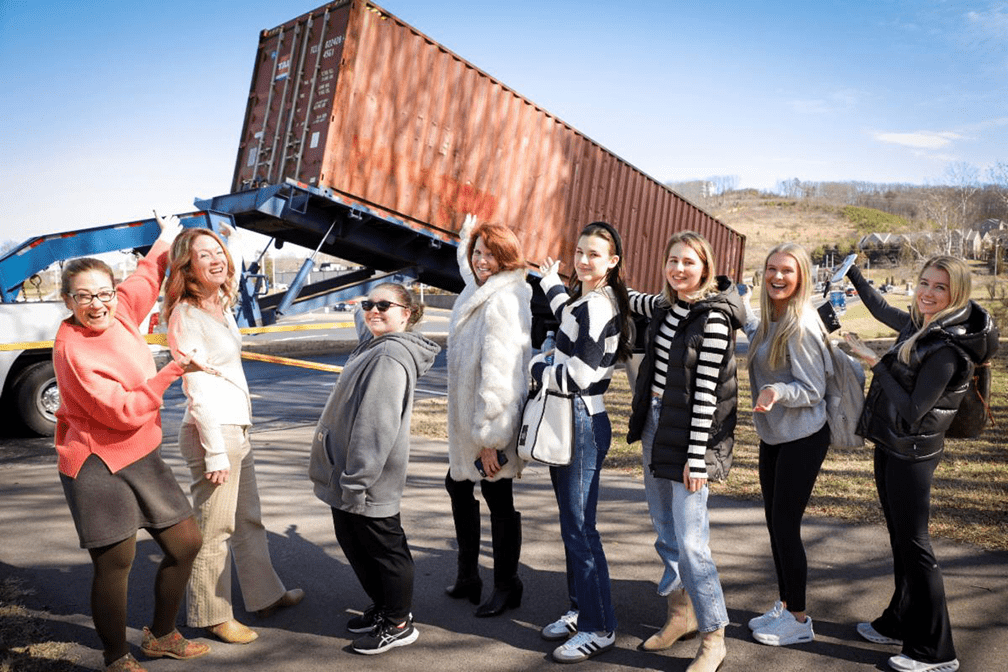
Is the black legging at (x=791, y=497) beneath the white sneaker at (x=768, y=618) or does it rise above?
above

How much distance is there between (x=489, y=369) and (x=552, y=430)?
0.40m

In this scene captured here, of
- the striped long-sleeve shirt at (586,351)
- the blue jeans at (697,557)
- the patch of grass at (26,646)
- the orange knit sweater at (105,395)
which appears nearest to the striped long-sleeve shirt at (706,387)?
the blue jeans at (697,557)

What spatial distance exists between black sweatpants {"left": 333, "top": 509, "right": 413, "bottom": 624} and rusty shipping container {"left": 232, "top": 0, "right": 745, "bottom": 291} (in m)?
5.39

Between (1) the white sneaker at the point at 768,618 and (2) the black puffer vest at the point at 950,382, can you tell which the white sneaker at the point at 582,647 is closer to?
(1) the white sneaker at the point at 768,618

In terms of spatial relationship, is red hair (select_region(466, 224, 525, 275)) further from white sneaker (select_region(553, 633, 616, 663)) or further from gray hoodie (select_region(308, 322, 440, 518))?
white sneaker (select_region(553, 633, 616, 663))

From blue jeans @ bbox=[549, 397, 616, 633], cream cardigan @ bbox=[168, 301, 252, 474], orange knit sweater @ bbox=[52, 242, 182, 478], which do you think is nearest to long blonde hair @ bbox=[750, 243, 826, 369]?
blue jeans @ bbox=[549, 397, 616, 633]

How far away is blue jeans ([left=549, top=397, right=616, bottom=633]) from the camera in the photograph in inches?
112

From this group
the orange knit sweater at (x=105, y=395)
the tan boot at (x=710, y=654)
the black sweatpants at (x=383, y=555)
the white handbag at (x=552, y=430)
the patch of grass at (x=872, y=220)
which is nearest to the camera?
the orange knit sweater at (x=105, y=395)

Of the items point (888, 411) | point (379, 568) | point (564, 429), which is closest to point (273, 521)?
point (379, 568)

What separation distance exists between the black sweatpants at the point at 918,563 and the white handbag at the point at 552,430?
4.37 feet

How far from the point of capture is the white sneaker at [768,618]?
3.05 m

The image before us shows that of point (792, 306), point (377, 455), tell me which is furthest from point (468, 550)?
point (792, 306)

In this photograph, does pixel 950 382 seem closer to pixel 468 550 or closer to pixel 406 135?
pixel 468 550

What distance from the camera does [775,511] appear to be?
2916 millimetres
